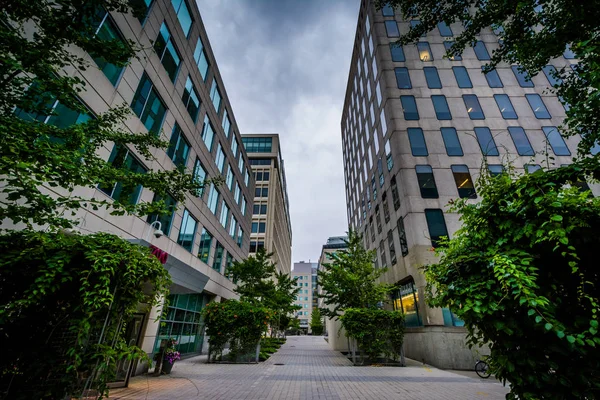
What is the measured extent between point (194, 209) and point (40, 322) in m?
13.3

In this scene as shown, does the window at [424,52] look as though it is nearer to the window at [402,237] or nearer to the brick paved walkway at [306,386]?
the window at [402,237]

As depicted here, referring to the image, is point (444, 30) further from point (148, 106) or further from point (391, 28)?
point (148, 106)

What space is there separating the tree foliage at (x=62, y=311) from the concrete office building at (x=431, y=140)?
16006mm

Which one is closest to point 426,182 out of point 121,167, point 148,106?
point 148,106

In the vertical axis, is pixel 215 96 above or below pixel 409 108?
below

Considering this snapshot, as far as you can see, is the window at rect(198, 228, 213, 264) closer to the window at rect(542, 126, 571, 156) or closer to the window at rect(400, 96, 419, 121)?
the window at rect(400, 96, 419, 121)

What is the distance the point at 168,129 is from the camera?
533 inches

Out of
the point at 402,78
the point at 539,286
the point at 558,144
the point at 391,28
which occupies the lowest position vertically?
the point at 539,286

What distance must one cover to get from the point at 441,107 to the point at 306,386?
23.3 meters

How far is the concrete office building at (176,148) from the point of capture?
9.31 meters

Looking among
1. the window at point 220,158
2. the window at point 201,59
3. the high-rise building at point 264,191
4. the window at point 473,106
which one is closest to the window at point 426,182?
the window at point 473,106

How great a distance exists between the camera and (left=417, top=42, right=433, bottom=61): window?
80.0 ft

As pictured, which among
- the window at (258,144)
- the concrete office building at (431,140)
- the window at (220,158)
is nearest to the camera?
the concrete office building at (431,140)

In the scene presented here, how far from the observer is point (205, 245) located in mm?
18297
